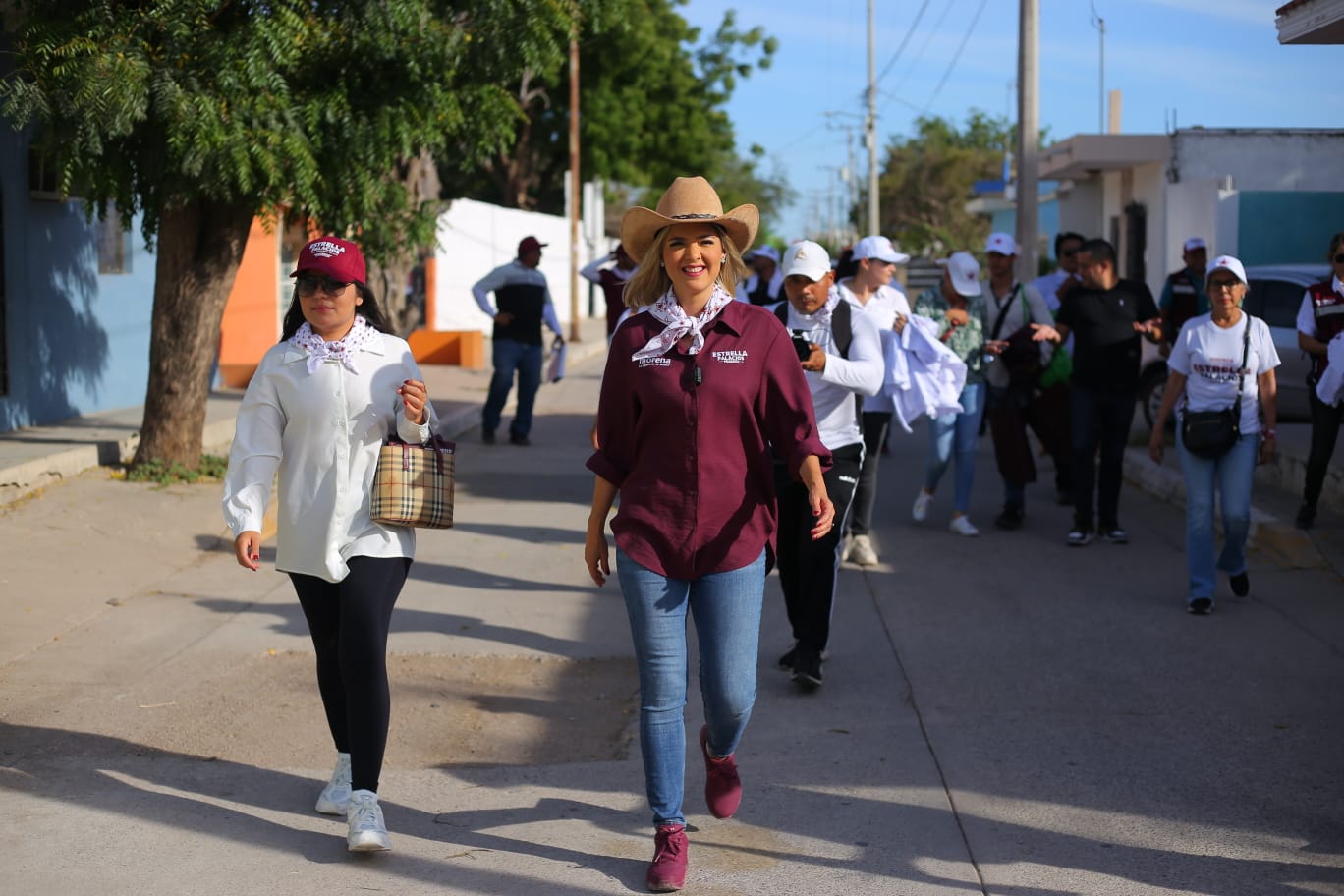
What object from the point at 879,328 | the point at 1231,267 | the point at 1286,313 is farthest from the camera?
the point at 1286,313

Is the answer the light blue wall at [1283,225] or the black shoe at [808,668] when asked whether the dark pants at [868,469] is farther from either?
the light blue wall at [1283,225]

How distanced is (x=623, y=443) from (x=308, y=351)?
105cm

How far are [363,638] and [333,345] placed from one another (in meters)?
0.90

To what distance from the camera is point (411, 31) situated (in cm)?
1037

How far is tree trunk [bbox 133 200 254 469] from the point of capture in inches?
434

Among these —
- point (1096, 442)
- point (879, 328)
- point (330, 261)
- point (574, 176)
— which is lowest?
point (1096, 442)

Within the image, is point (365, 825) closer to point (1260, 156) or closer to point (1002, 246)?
point (1002, 246)

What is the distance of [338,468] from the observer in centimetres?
480

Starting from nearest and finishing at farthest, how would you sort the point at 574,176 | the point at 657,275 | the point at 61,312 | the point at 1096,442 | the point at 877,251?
the point at 657,275
the point at 877,251
the point at 1096,442
the point at 61,312
the point at 574,176

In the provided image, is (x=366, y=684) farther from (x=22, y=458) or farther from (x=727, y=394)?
(x=22, y=458)

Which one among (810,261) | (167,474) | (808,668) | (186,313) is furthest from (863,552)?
(186,313)

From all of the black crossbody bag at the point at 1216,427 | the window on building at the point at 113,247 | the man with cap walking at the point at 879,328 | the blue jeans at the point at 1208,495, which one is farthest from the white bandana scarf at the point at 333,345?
the window on building at the point at 113,247

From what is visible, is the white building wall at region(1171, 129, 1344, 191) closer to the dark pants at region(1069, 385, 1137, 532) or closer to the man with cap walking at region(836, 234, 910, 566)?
the dark pants at region(1069, 385, 1137, 532)

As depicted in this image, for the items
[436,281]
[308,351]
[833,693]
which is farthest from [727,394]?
[436,281]
